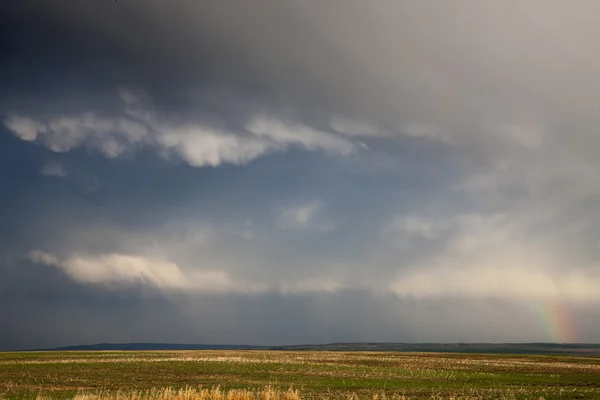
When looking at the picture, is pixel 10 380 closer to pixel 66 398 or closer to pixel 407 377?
pixel 66 398

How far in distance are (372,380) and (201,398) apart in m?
29.9

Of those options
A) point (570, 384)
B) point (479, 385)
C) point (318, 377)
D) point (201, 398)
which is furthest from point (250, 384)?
point (570, 384)

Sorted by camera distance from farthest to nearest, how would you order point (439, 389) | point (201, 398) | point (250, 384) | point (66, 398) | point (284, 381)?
point (284, 381) < point (250, 384) < point (439, 389) < point (66, 398) < point (201, 398)

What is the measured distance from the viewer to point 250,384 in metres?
40.8

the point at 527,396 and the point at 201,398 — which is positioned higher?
the point at 201,398

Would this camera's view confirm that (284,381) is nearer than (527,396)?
No

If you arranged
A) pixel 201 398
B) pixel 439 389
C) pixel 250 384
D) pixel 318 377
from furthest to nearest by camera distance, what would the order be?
pixel 318 377 < pixel 250 384 < pixel 439 389 < pixel 201 398

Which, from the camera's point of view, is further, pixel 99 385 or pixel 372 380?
pixel 372 380

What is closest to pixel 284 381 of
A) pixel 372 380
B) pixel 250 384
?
pixel 250 384

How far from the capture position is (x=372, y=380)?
4528 centimetres

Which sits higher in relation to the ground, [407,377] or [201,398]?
[201,398]

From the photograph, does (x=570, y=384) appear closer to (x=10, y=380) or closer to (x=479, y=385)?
(x=479, y=385)

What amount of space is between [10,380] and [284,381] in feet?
89.6

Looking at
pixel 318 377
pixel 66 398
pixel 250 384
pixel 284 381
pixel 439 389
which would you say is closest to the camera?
pixel 66 398
